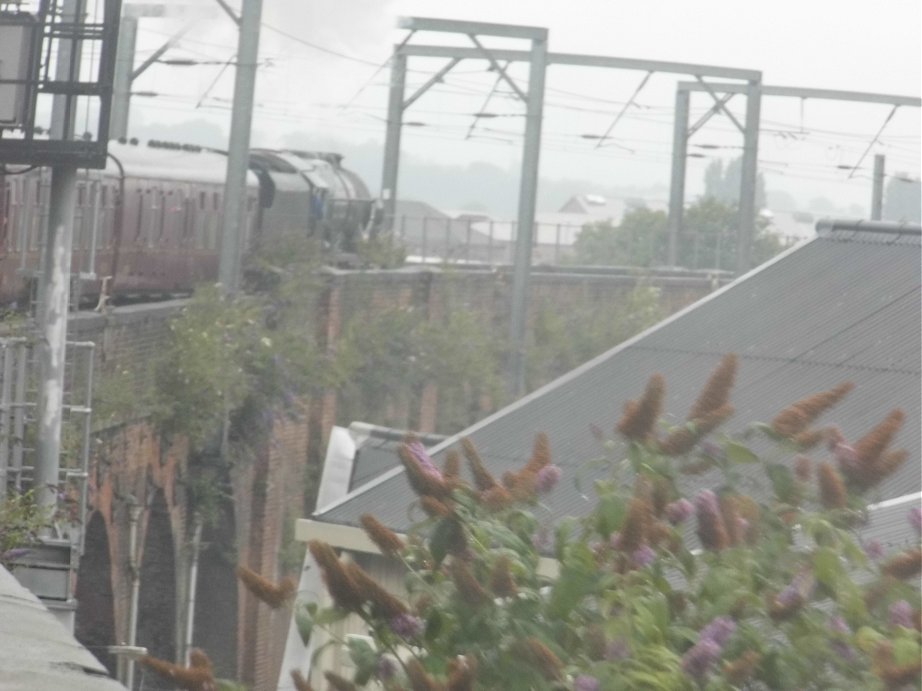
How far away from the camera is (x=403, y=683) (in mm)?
3416

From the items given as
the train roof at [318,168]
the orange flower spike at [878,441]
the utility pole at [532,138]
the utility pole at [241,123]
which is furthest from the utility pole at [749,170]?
the orange flower spike at [878,441]

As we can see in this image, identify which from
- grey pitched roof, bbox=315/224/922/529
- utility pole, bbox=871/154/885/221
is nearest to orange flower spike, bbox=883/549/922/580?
grey pitched roof, bbox=315/224/922/529

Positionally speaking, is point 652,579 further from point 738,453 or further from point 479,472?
point 479,472

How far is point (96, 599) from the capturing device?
22.2 m

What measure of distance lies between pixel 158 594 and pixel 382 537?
73.4 ft

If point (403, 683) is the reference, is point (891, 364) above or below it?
above

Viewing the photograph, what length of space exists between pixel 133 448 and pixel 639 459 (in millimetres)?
18257

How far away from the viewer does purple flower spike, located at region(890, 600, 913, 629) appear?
315 centimetres

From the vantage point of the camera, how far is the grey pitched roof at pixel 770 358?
32.3 feet

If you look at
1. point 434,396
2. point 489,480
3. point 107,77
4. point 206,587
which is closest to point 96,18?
point 107,77

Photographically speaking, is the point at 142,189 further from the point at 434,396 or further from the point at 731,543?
the point at 731,543

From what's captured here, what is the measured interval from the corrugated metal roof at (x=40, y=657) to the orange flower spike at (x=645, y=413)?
3.38 ft

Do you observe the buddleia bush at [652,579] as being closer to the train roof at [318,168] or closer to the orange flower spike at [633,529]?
the orange flower spike at [633,529]

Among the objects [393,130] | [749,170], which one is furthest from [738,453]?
[749,170]
